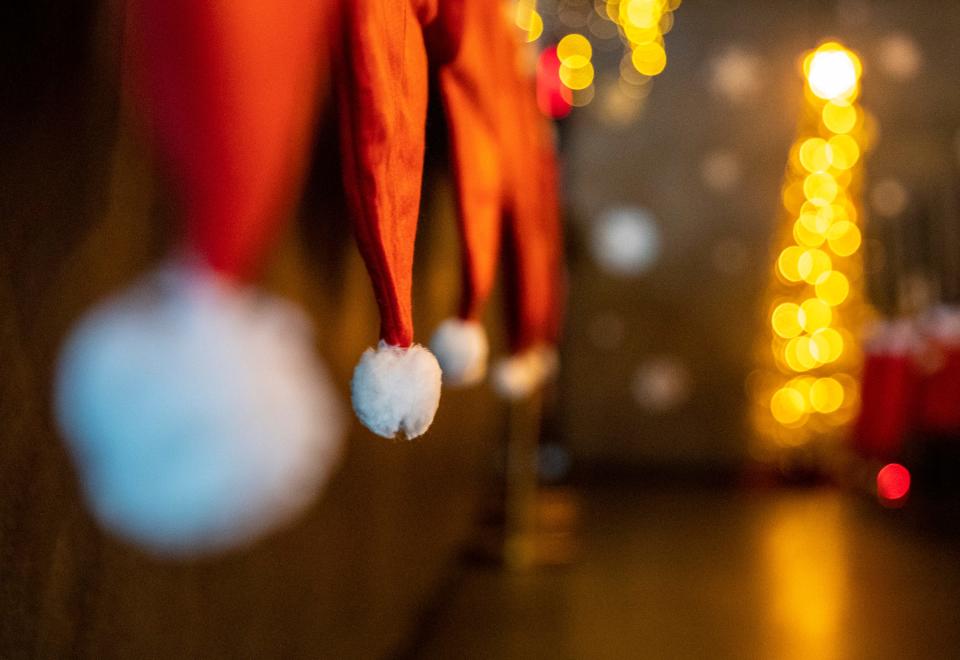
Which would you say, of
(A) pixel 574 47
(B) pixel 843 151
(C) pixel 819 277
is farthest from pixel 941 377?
(A) pixel 574 47

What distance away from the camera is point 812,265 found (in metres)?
3.57

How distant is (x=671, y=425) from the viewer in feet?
12.9

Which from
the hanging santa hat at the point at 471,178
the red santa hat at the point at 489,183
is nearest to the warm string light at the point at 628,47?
the red santa hat at the point at 489,183

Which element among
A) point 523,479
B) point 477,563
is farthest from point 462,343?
point 523,479

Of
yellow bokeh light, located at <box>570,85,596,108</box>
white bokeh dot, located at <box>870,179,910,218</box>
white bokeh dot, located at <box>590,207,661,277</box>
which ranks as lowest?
white bokeh dot, located at <box>590,207,661,277</box>

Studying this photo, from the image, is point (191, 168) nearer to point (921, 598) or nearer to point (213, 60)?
point (213, 60)

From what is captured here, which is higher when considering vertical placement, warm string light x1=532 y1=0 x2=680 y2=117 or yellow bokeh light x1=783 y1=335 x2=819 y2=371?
warm string light x1=532 y1=0 x2=680 y2=117

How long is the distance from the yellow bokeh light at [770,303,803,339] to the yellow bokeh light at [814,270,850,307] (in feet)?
0.36

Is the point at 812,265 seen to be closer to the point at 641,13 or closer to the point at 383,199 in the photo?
the point at 641,13

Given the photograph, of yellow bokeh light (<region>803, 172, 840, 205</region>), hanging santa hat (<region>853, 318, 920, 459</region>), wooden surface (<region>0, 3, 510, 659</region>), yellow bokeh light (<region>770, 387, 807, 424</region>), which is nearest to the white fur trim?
hanging santa hat (<region>853, 318, 920, 459</region>)

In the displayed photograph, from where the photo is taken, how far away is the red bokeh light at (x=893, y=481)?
320cm

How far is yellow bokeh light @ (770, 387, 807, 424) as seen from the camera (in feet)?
11.7

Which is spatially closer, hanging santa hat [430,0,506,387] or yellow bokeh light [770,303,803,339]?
hanging santa hat [430,0,506,387]

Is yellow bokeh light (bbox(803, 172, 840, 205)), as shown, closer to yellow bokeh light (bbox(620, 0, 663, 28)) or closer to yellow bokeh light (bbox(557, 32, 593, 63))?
yellow bokeh light (bbox(620, 0, 663, 28))
